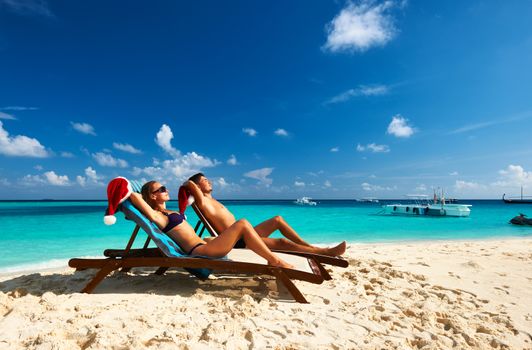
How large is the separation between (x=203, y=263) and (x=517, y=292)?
4.08 m

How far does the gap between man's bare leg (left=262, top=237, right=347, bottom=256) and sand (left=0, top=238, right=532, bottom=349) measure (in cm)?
41

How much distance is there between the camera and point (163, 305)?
3225mm

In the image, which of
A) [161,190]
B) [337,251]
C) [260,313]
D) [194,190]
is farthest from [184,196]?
[337,251]

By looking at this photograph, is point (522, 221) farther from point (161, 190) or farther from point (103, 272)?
point (103, 272)

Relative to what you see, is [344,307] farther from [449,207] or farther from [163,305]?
[449,207]

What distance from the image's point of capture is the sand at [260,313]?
8.23ft

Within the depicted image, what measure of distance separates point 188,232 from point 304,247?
5.61ft

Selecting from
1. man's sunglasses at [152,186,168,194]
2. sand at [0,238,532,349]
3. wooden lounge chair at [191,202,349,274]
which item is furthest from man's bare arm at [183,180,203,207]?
sand at [0,238,532,349]

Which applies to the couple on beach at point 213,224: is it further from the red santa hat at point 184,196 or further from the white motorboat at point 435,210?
the white motorboat at point 435,210

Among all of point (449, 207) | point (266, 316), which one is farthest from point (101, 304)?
point (449, 207)

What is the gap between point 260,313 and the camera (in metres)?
3.01

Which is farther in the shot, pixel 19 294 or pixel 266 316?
pixel 19 294

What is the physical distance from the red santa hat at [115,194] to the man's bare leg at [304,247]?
2166 mm

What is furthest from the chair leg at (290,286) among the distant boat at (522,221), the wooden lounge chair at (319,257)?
the distant boat at (522,221)
